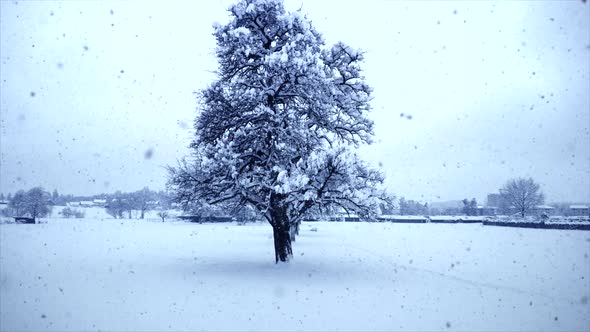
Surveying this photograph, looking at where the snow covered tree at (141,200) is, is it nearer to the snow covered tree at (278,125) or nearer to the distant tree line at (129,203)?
the distant tree line at (129,203)

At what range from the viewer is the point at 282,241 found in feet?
70.2

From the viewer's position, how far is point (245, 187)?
18.5 m

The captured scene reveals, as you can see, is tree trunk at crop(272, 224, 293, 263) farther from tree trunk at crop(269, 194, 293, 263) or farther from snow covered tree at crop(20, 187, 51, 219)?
snow covered tree at crop(20, 187, 51, 219)

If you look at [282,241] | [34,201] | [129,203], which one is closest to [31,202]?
[34,201]

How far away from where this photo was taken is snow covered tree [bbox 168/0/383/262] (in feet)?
60.1

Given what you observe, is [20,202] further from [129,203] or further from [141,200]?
[141,200]

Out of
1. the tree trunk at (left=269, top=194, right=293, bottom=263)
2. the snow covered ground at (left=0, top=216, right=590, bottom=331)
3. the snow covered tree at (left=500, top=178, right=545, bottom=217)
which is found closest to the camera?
the snow covered ground at (left=0, top=216, right=590, bottom=331)

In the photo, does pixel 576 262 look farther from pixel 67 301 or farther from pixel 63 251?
pixel 63 251

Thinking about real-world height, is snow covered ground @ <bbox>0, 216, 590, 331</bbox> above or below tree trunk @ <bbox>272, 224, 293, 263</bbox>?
below

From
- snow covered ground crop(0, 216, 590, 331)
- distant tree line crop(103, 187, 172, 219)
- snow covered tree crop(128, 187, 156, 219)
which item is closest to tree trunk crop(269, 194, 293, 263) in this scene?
snow covered ground crop(0, 216, 590, 331)

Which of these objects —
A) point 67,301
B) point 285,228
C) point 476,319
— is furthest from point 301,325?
point 285,228

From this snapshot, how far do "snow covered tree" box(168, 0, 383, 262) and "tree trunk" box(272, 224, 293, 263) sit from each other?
5 cm

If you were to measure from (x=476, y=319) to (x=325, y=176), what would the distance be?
28.8ft

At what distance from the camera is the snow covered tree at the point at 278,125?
18328 mm
